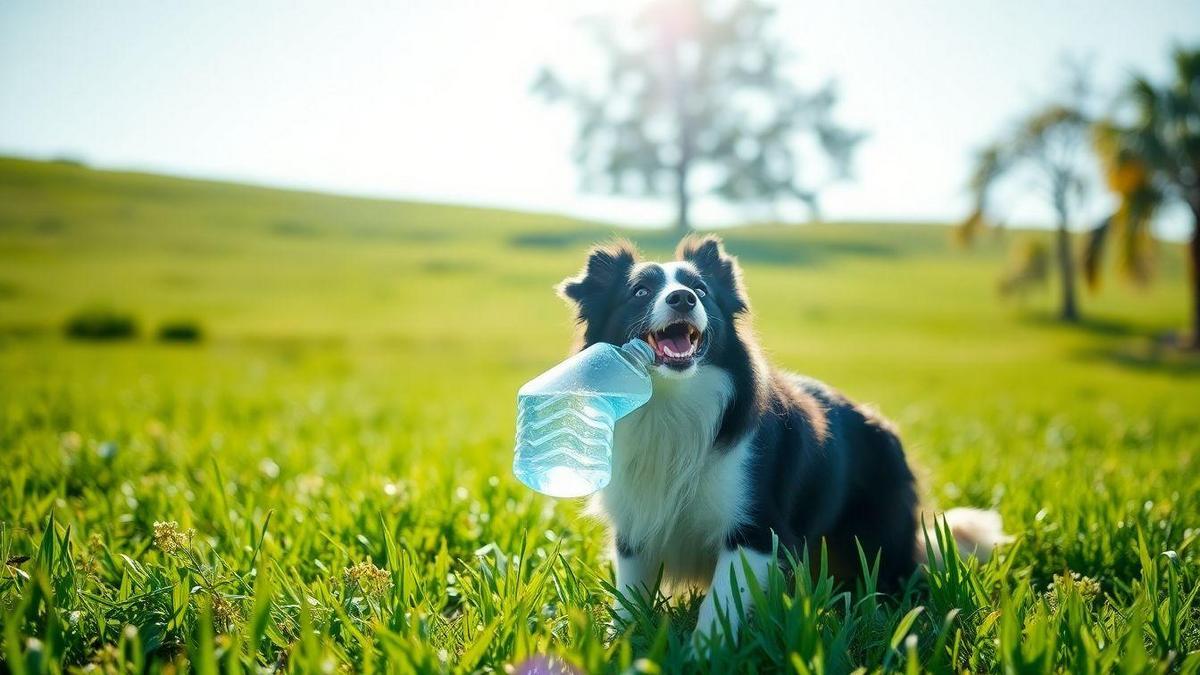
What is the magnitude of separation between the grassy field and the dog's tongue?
0.70 meters

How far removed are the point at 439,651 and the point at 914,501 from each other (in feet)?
7.33

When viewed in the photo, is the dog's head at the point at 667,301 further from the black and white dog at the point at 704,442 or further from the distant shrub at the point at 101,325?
the distant shrub at the point at 101,325

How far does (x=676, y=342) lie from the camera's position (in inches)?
115

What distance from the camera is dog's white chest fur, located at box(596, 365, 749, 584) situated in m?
2.95

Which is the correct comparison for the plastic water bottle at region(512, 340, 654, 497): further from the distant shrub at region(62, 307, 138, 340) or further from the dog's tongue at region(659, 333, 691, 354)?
the distant shrub at region(62, 307, 138, 340)

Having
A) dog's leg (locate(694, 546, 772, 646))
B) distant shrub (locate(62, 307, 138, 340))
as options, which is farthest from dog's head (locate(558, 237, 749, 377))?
distant shrub (locate(62, 307, 138, 340))

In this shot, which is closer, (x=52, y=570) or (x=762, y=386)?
(x=52, y=570)

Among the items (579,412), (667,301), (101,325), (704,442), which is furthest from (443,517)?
(101,325)

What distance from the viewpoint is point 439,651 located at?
240cm

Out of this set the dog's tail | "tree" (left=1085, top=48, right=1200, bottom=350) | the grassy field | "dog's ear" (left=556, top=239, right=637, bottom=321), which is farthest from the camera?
"tree" (left=1085, top=48, right=1200, bottom=350)

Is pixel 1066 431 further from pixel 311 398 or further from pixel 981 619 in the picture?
pixel 311 398

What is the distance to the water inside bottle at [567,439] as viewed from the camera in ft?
9.30

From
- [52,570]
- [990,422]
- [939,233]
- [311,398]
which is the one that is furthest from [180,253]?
[939,233]

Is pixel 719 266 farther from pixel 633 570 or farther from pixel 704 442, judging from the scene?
pixel 633 570
